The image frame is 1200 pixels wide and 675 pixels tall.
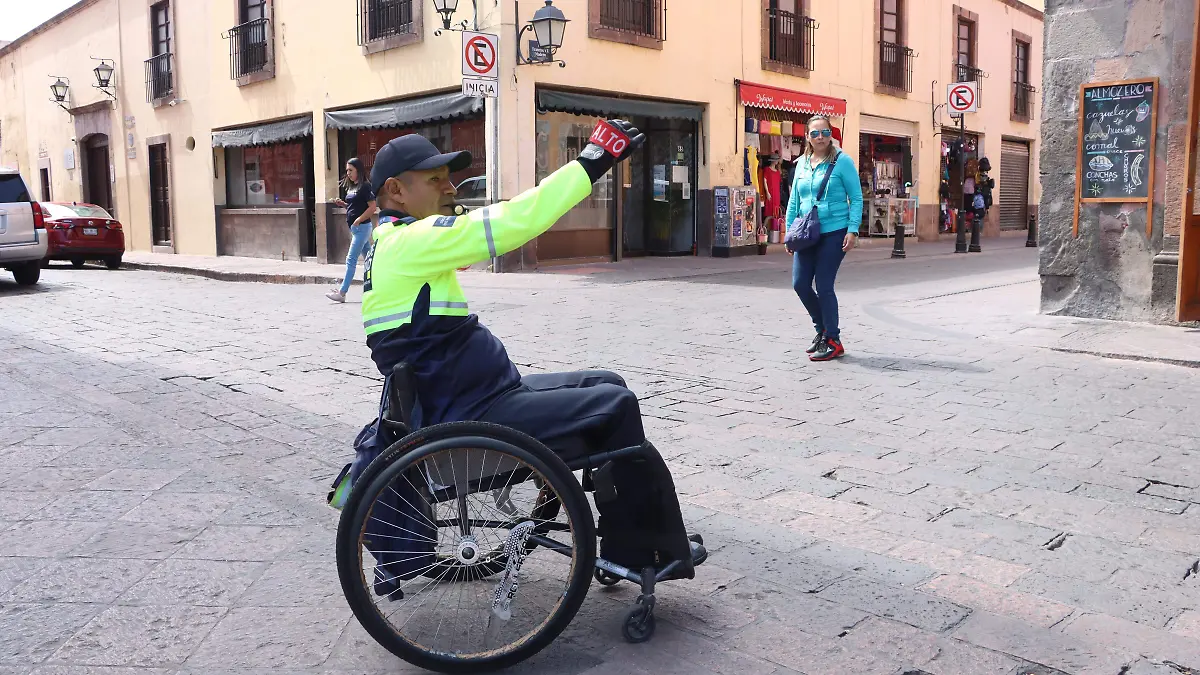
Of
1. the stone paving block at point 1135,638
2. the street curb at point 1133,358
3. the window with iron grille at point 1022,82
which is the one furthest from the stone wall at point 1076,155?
the window with iron grille at point 1022,82

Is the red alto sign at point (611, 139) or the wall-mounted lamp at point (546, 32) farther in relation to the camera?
the wall-mounted lamp at point (546, 32)

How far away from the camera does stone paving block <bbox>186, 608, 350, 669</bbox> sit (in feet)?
9.00

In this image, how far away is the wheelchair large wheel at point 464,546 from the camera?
2604mm

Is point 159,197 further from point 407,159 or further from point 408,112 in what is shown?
point 407,159

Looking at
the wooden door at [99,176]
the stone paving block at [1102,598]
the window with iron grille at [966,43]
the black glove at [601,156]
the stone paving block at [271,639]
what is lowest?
the stone paving block at [271,639]

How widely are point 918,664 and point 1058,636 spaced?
467 millimetres

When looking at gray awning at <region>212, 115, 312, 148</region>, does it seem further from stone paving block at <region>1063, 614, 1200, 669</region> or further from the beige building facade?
stone paving block at <region>1063, 614, 1200, 669</region>

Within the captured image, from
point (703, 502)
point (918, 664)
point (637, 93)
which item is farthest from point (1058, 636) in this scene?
point (637, 93)

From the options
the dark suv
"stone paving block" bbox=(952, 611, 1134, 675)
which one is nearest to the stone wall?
"stone paving block" bbox=(952, 611, 1134, 675)

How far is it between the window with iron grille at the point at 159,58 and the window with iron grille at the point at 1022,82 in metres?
21.0

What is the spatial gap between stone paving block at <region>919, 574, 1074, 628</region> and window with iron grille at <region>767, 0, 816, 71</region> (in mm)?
16968

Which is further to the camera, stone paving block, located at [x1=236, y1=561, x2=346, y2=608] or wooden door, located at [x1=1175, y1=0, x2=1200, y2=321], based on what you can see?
wooden door, located at [x1=1175, y1=0, x2=1200, y2=321]

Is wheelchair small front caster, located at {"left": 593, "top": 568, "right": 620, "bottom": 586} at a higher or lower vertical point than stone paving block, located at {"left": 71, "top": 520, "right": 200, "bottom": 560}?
higher

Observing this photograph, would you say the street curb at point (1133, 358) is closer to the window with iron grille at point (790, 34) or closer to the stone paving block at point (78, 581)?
the stone paving block at point (78, 581)
